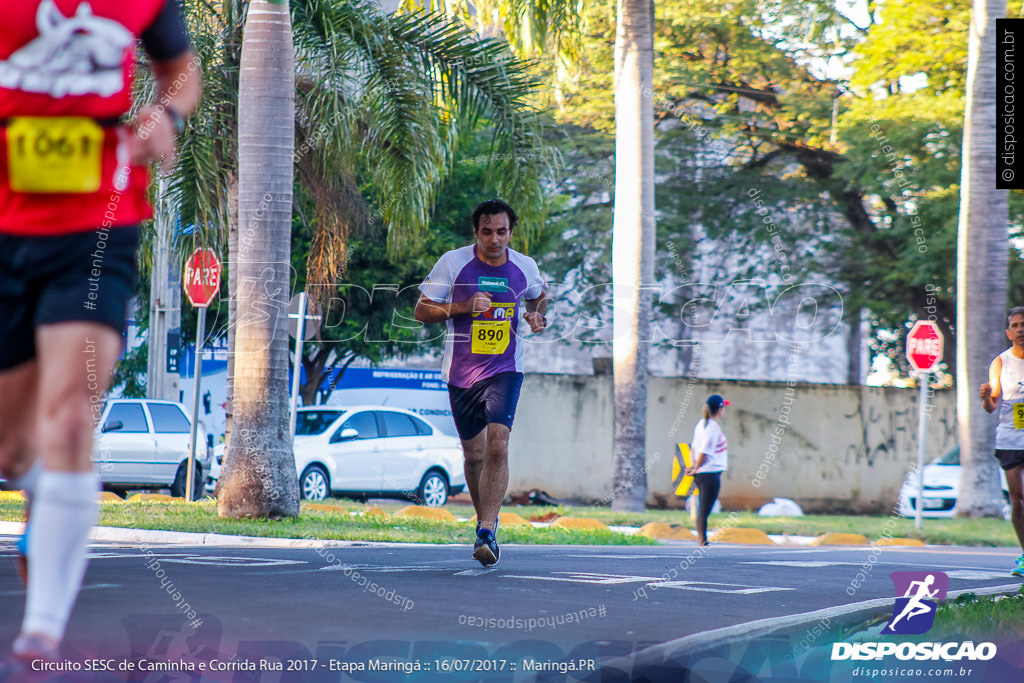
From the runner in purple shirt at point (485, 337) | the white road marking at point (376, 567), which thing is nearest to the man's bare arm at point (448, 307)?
the runner in purple shirt at point (485, 337)

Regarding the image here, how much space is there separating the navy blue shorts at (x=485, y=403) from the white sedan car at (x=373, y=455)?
481 inches

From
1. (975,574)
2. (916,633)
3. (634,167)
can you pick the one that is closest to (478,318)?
(916,633)

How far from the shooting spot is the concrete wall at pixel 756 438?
23.8 metres

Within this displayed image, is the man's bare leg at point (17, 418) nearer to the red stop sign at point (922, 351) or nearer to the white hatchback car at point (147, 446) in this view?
the red stop sign at point (922, 351)

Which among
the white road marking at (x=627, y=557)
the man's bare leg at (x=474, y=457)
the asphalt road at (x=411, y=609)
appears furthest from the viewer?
the white road marking at (x=627, y=557)

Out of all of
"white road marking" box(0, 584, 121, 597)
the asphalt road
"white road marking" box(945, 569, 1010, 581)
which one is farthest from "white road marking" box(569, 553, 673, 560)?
"white road marking" box(0, 584, 121, 597)

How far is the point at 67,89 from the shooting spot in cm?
322

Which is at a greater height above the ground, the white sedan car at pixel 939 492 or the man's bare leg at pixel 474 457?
the man's bare leg at pixel 474 457

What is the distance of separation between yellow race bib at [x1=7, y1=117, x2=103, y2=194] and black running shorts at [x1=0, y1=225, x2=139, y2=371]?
0.13m

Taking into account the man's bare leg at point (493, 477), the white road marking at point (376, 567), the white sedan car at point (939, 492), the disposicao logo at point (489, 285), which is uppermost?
the disposicao logo at point (489, 285)

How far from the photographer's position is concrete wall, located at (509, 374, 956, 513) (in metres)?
23.8

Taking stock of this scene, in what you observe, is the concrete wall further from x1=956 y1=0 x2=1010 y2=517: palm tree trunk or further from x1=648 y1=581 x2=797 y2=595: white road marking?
x1=648 y1=581 x2=797 y2=595: white road marking

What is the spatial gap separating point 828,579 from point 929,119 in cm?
1533

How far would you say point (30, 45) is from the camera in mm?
3260
